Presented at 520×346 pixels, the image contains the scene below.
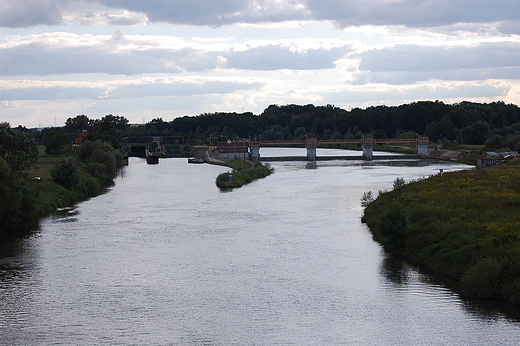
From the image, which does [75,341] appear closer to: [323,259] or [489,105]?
[323,259]

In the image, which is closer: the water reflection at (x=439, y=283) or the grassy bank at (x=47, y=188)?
the water reflection at (x=439, y=283)

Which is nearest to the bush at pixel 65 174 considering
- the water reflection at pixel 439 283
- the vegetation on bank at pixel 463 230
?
the vegetation on bank at pixel 463 230

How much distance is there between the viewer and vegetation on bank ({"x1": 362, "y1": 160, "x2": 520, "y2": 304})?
17.2 metres

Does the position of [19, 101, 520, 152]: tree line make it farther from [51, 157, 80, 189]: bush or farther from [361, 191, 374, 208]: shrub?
[361, 191, 374, 208]: shrub

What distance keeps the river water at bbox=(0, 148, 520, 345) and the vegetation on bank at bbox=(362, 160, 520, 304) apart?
68 cm

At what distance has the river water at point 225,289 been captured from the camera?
49.7ft

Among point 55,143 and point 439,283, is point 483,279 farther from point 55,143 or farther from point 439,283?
point 55,143

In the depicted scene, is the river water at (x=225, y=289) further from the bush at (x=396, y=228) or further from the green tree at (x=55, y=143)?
the green tree at (x=55, y=143)

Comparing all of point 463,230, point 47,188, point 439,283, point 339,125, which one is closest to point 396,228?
point 463,230

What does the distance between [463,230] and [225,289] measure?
29.8 ft

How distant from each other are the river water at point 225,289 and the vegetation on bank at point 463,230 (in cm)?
68

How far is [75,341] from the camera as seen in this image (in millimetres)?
14742

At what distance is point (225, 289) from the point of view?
19000mm

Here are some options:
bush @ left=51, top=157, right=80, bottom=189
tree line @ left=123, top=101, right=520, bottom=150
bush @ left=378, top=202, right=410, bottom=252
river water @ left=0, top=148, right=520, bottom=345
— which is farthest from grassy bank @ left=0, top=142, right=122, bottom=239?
tree line @ left=123, top=101, right=520, bottom=150
